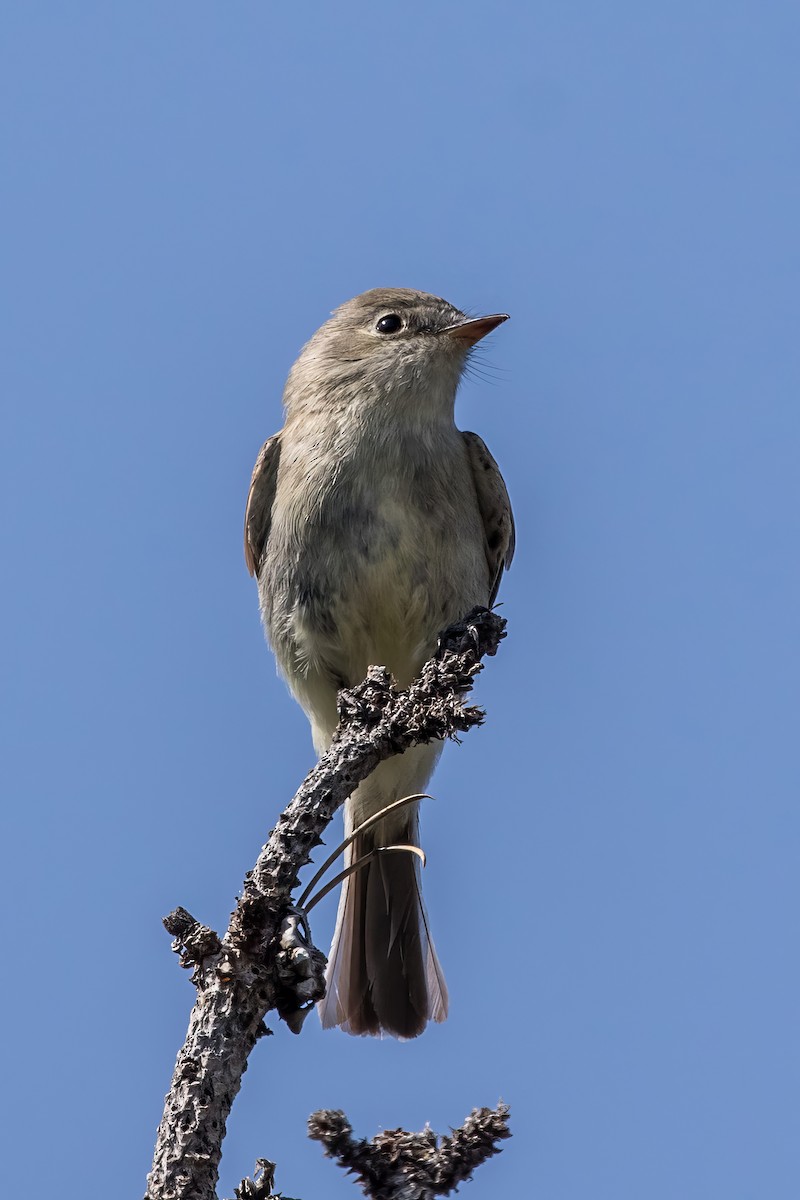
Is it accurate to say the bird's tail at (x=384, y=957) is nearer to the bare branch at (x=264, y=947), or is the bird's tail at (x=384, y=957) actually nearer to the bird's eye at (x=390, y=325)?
the bare branch at (x=264, y=947)

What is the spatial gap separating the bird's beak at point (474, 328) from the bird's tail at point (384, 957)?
2619 mm

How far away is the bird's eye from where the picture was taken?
7.42 m

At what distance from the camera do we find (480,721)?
406cm

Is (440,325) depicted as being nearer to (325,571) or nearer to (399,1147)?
(325,571)

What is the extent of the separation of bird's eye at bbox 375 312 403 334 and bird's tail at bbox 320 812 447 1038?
266 centimetres

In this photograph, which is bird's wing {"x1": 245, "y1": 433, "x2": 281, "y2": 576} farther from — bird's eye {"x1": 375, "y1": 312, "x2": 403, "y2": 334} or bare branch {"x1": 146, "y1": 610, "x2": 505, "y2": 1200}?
bare branch {"x1": 146, "y1": 610, "x2": 505, "y2": 1200}

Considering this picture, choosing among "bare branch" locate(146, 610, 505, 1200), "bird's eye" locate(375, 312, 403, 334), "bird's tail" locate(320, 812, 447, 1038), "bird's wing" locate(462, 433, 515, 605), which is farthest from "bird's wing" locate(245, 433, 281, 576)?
"bare branch" locate(146, 610, 505, 1200)

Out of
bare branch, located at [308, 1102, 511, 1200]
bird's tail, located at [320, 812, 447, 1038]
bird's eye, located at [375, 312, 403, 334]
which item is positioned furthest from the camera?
bird's eye, located at [375, 312, 403, 334]

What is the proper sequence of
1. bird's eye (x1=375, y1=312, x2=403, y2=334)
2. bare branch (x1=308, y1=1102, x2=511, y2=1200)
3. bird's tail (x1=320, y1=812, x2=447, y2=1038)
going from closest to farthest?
bare branch (x1=308, y1=1102, x2=511, y2=1200) → bird's tail (x1=320, y1=812, x2=447, y2=1038) → bird's eye (x1=375, y1=312, x2=403, y2=334)

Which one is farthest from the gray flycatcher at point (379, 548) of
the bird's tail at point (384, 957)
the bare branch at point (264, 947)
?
the bare branch at point (264, 947)

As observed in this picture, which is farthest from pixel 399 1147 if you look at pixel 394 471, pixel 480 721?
pixel 394 471

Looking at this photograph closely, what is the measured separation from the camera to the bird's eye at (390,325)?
7418 millimetres

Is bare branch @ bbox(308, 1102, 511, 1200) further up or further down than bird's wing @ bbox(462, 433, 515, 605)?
further down

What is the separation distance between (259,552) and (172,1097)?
4687 millimetres
